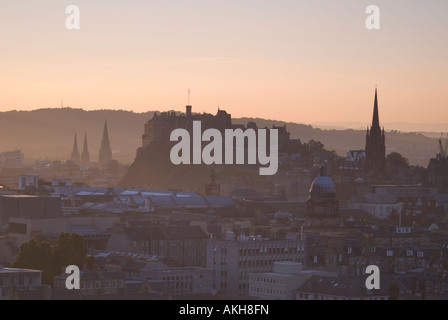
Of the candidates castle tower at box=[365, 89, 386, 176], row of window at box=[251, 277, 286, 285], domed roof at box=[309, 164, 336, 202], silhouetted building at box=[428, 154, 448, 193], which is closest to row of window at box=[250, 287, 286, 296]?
row of window at box=[251, 277, 286, 285]

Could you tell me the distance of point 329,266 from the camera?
227ft

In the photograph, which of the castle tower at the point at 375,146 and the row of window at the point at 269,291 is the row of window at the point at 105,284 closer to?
the row of window at the point at 269,291

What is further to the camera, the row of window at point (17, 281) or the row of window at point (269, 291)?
the row of window at point (269, 291)

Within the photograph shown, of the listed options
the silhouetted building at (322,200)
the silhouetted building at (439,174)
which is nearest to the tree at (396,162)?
the silhouetted building at (439,174)

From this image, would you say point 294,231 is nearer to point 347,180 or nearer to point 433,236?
point 433,236

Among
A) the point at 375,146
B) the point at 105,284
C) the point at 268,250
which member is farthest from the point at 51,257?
the point at 375,146

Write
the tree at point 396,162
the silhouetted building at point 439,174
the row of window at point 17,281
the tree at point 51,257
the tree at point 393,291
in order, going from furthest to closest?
the tree at point 396,162
the silhouetted building at point 439,174
the tree at point 51,257
the tree at point 393,291
the row of window at point 17,281

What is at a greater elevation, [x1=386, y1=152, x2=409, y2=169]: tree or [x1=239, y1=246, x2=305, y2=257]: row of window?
[x1=386, y1=152, x2=409, y2=169]: tree

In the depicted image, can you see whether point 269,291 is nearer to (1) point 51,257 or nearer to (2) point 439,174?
(1) point 51,257

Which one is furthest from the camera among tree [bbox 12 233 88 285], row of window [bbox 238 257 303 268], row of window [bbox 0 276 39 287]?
row of window [bbox 238 257 303 268]

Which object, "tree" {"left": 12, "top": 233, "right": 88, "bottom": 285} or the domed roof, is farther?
the domed roof

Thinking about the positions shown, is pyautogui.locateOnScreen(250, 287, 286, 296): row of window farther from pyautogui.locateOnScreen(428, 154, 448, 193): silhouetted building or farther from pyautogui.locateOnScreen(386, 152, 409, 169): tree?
pyautogui.locateOnScreen(386, 152, 409, 169): tree
